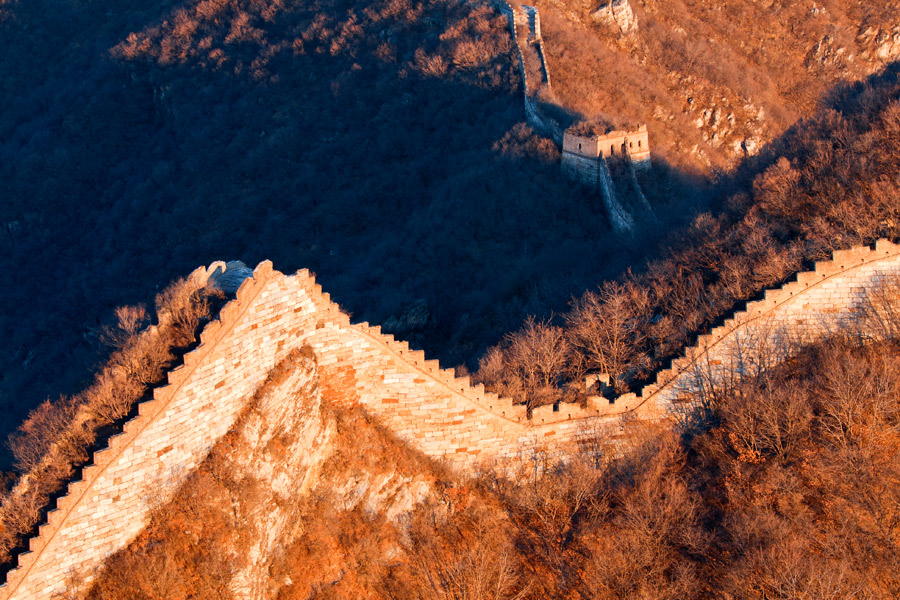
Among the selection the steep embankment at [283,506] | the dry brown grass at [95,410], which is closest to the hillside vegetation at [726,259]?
the steep embankment at [283,506]

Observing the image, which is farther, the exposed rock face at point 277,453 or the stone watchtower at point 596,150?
the stone watchtower at point 596,150

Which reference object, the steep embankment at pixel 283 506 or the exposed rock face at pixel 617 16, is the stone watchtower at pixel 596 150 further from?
the steep embankment at pixel 283 506

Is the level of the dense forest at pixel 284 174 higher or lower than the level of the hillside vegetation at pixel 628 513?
higher

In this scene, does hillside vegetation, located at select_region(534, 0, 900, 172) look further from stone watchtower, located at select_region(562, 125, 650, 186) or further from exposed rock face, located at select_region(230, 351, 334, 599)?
exposed rock face, located at select_region(230, 351, 334, 599)

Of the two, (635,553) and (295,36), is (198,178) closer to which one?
(295,36)

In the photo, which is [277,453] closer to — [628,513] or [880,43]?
[628,513]

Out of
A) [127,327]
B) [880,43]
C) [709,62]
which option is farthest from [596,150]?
[880,43]

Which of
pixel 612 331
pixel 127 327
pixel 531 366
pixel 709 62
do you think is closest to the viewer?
pixel 531 366
